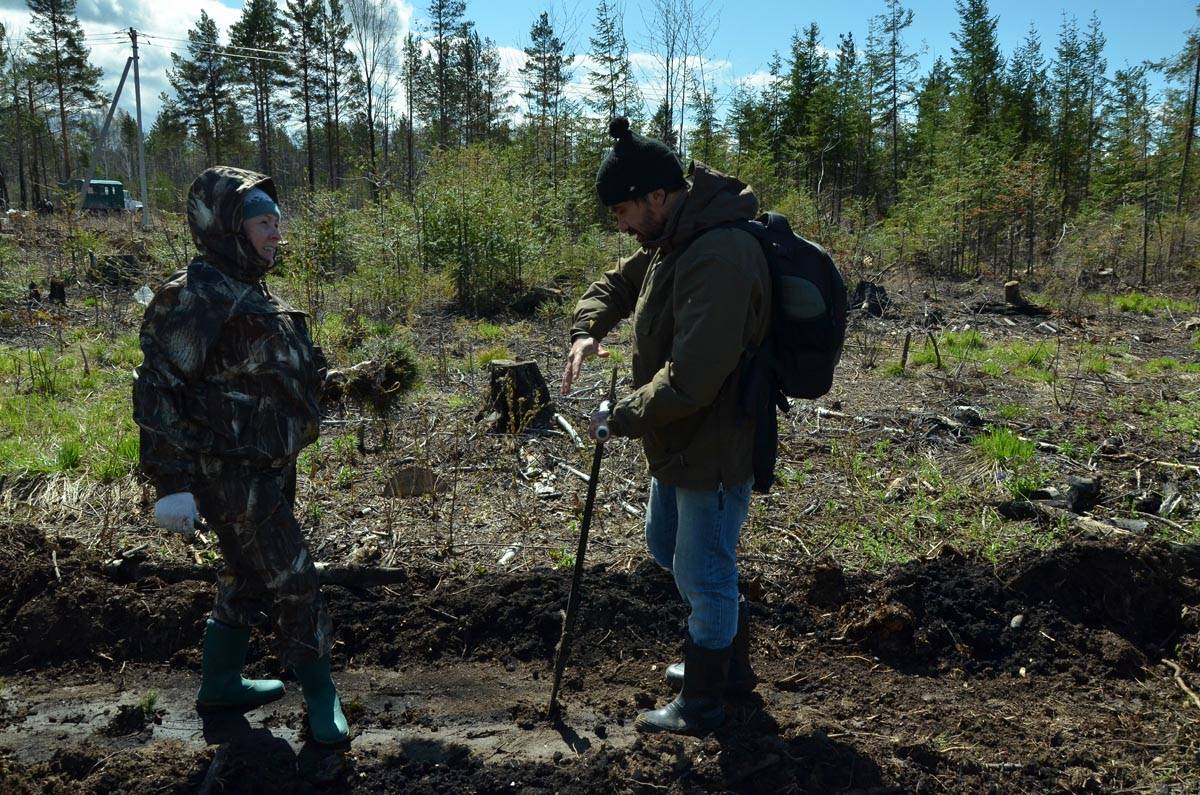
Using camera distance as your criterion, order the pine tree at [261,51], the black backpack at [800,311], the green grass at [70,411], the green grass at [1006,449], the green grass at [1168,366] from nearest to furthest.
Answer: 1. the black backpack at [800,311]
2. the green grass at [70,411]
3. the green grass at [1006,449]
4. the green grass at [1168,366]
5. the pine tree at [261,51]

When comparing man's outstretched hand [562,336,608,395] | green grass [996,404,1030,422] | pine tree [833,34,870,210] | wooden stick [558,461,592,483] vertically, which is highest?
pine tree [833,34,870,210]

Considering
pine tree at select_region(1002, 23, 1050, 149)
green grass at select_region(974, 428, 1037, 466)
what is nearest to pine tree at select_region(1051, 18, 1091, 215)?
pine tree at select_region(1002, 23, 1050, 149)

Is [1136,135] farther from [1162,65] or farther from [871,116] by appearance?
[871,116]

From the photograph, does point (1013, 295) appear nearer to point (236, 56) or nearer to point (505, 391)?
point (505, 391)

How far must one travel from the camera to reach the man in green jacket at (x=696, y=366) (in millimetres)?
2523

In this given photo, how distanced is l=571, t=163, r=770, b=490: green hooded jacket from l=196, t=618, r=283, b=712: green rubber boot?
1.69 m

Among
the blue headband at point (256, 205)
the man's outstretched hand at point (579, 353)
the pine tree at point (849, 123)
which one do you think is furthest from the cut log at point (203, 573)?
the pine tree at point (849, 123)

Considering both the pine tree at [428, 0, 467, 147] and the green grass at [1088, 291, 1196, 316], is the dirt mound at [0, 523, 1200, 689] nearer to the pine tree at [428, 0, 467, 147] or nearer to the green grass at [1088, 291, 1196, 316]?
the green grass at [1088, 291, 1196, 316]

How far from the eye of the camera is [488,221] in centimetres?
1364

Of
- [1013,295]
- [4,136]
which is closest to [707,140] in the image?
[1013,295]

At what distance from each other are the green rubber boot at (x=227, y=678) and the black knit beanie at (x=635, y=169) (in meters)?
2.11

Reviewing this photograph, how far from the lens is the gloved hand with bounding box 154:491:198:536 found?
2547mm

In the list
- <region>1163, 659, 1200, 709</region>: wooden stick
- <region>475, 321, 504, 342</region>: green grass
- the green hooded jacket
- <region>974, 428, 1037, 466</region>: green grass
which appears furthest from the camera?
<region>475, 321, 504, 342</region>: green grass

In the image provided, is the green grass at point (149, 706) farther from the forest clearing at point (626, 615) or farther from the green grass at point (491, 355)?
the green grass at point (491, 355)
